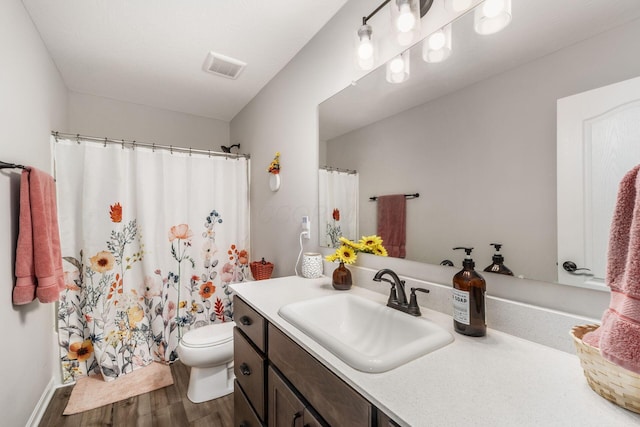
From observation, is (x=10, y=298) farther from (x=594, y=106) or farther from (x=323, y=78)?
(x=594, y=106)

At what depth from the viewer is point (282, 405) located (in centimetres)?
93

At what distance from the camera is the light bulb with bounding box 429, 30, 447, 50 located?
3.40 feet

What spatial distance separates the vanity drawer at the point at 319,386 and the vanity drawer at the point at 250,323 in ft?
0.35

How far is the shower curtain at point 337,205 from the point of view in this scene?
4.76 feet

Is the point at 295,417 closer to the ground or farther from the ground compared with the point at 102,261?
closer to the ground

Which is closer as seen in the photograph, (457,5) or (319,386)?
(319,386)

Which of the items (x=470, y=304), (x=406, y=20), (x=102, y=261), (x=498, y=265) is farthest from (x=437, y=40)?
(x=102, y=261)

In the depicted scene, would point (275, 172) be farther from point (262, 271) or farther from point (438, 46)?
point (438, 46)

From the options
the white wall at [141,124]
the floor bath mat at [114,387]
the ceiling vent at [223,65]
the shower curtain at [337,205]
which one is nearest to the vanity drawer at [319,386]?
the shower curtain at [337,205]

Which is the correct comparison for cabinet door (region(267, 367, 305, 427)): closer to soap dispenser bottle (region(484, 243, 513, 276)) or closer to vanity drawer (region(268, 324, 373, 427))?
Answer: vanity drawer (region(268, 324, 373, 427))

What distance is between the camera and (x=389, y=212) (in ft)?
4.09

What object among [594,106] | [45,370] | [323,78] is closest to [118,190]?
[45,370]

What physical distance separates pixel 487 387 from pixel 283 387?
2.05 feet

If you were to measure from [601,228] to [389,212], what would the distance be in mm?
684
